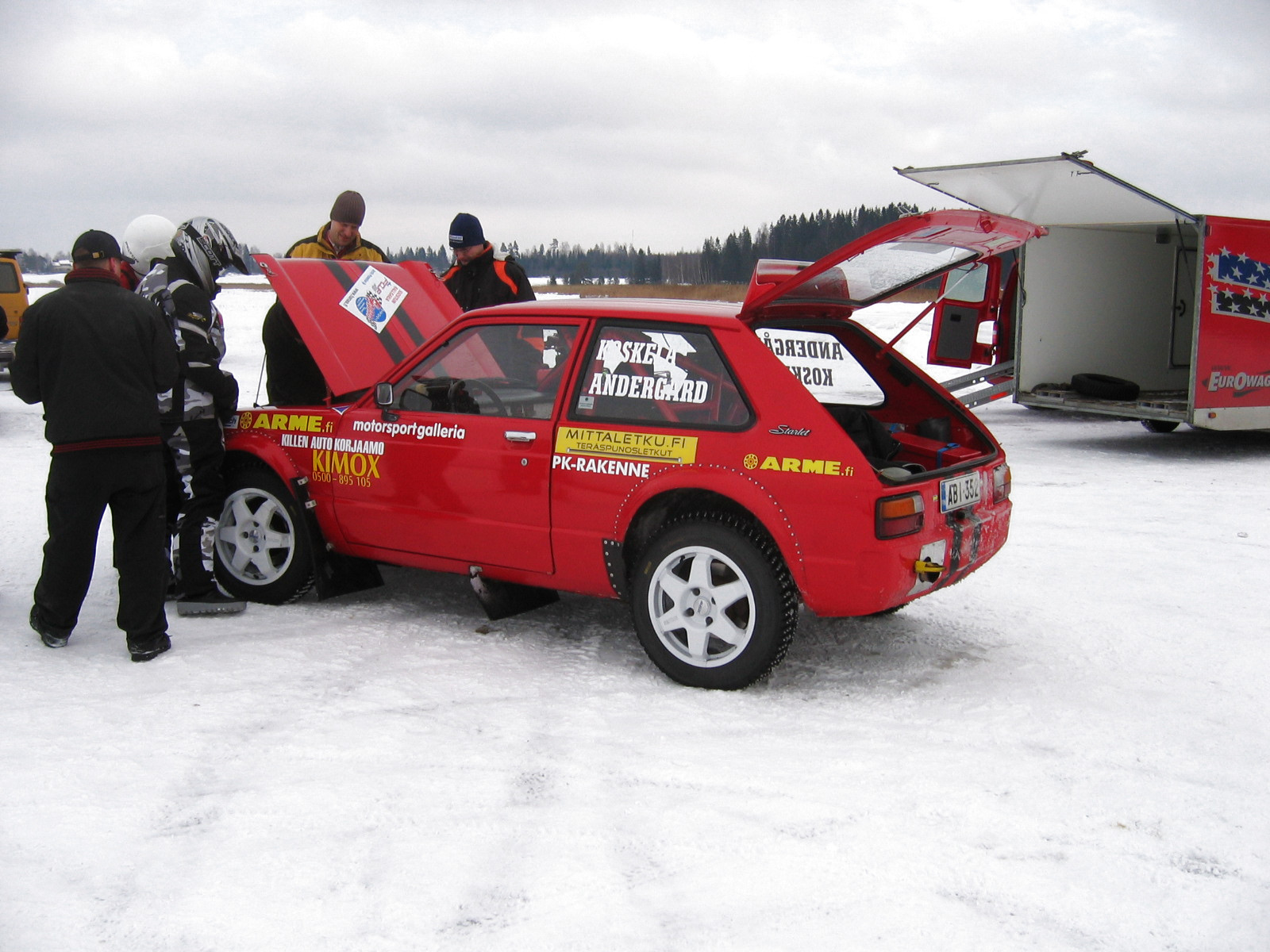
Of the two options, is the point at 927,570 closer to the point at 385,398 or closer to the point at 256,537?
the point at 385,398

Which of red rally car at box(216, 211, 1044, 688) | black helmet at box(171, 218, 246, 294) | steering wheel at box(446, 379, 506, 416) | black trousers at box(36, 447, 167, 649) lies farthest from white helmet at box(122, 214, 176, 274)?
steering wheel at box(446, 379, 506, 416)

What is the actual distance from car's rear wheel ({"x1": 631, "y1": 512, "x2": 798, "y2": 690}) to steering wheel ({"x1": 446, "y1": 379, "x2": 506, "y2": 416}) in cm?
100

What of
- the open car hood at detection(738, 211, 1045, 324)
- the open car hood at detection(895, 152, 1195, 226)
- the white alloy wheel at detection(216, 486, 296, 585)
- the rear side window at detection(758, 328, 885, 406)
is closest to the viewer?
the open car hood at detection(738, 211, 1045, 324)

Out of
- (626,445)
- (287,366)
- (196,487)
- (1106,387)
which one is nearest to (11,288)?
(287,366)

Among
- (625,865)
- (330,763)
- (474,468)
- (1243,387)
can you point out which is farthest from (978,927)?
(1243,387)

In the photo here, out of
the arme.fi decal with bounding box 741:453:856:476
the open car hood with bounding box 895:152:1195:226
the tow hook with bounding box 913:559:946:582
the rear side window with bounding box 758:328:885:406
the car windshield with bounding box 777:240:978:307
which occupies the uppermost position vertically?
the open car hood with bounding box 895:152:1195:226

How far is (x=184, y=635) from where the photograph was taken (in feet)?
16.0

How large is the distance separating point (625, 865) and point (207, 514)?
130 inches

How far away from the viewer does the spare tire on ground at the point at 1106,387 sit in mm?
11508

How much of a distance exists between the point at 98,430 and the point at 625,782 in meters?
2.73

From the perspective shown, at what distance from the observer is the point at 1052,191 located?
424 inches

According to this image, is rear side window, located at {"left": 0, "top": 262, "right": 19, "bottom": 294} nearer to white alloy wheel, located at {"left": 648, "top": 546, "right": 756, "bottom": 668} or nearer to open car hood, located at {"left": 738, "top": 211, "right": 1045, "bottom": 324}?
open car hood, located at {"left": 738, "top": 211, "right": 1045, "bottom": 324}

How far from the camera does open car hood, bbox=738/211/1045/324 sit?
3.83m

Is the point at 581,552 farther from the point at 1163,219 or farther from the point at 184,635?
the point at 1163,219
